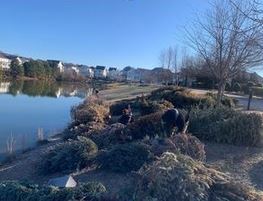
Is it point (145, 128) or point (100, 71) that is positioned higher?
point (145, 128)

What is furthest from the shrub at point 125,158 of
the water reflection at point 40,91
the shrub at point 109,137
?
the water reflection at point 40,91

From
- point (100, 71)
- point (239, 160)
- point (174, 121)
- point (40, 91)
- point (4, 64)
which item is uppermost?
point (174, 121)

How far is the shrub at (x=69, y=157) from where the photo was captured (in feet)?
34.0

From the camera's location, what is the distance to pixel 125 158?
9.71m

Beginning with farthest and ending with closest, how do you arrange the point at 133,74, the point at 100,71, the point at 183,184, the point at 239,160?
the point at 133,74 → the point at 100,71 → the point at 239,160 → the point at 183,184

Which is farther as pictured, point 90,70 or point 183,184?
point 90,70

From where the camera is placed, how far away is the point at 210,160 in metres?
11.1

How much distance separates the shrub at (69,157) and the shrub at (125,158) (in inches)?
20.0

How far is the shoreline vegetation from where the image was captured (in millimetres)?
6719

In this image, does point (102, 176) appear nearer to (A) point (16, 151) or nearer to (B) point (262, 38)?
(B) point (262, 38)

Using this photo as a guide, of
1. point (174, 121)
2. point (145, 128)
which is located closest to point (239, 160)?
point (174, 121)

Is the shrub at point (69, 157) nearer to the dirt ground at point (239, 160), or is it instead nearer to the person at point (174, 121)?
the person at point (174, 121)

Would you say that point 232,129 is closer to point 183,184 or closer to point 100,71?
point 183,184

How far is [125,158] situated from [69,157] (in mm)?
1538
